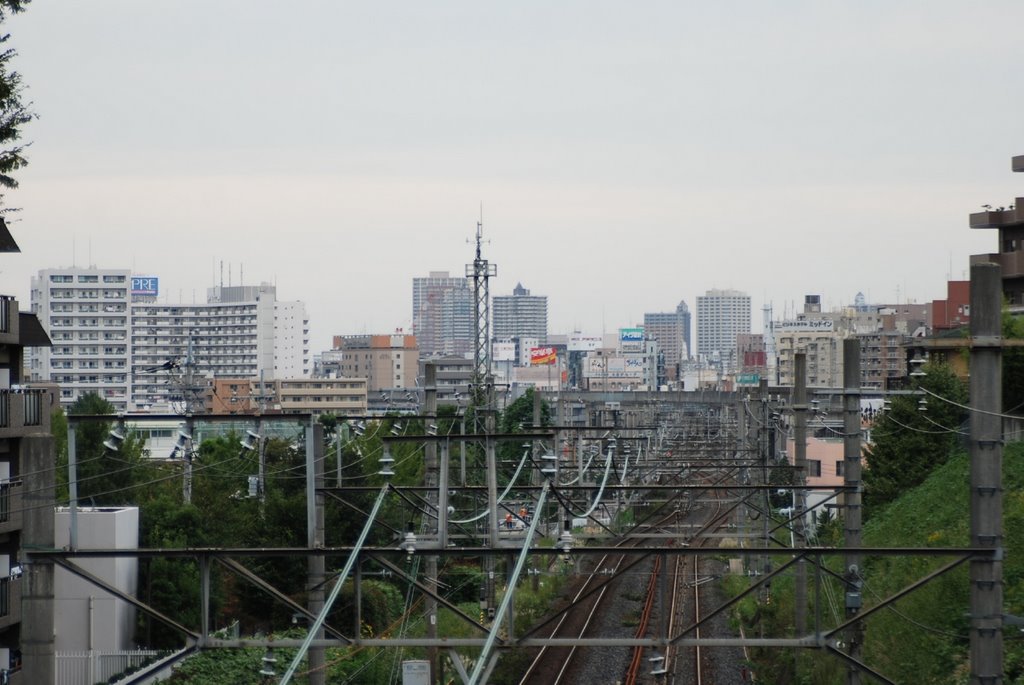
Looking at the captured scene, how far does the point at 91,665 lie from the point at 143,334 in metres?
134

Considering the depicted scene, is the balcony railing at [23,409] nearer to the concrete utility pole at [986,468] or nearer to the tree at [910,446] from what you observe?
the concrete utility pole at [986,468]

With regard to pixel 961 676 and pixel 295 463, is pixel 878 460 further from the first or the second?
pixel 961 676

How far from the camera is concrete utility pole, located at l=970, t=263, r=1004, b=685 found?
8352mm

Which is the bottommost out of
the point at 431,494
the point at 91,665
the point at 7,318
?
the point at 91,665

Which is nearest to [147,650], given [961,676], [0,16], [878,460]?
[0,16]

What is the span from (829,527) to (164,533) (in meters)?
14.9

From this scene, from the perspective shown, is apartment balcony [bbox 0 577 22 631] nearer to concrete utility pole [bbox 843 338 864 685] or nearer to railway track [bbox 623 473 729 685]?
railway track [bbox 623 473 729 685]

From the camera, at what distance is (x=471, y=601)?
27219 mm

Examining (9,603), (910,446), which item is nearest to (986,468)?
(9,603)

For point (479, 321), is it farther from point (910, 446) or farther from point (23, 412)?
point (910, 446)

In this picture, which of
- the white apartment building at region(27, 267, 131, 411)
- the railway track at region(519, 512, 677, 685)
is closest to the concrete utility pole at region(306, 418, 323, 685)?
the railway track at region(519, 512, 677, 685)

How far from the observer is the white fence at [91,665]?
61.2 feet

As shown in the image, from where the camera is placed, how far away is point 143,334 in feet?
487

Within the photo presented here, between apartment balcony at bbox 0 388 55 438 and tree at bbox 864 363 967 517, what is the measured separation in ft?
64.7
